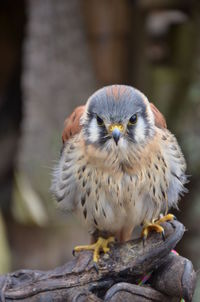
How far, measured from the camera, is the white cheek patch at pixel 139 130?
7.96ft

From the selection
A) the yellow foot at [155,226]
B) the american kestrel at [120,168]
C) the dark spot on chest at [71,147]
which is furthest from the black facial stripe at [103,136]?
the yellow foot at [155,226]

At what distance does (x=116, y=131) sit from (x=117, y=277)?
471mm

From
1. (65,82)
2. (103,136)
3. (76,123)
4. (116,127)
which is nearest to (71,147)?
(76,123)

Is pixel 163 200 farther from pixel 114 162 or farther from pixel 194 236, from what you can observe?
pixel 194 236

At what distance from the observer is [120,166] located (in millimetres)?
2492

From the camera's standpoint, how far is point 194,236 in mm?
4262

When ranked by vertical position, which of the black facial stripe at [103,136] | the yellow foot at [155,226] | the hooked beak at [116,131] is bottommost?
the yellow foot at [155,226]

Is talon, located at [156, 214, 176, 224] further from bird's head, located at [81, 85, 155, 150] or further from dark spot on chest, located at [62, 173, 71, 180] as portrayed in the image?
dark spot on chest, located at [62, 173, 71, 180]

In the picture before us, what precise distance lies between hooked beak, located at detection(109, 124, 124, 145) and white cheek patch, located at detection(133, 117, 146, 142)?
9cm

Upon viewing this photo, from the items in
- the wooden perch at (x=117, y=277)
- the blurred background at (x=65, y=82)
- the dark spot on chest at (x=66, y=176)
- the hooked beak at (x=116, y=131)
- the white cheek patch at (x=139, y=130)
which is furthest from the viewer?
the blurred background at (x=65, y=82)

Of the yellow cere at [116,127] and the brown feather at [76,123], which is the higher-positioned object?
the yellow cere at [116,127]

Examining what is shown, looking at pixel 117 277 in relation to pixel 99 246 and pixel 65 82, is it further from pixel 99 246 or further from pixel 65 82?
pixel 65 82

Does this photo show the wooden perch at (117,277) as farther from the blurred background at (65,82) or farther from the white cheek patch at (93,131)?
the blurred background at (65,82)

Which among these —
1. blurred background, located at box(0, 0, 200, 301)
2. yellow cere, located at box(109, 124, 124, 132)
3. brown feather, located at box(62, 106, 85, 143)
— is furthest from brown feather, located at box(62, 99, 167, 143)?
blurred background, located at box(0, 0, 200, 301)
